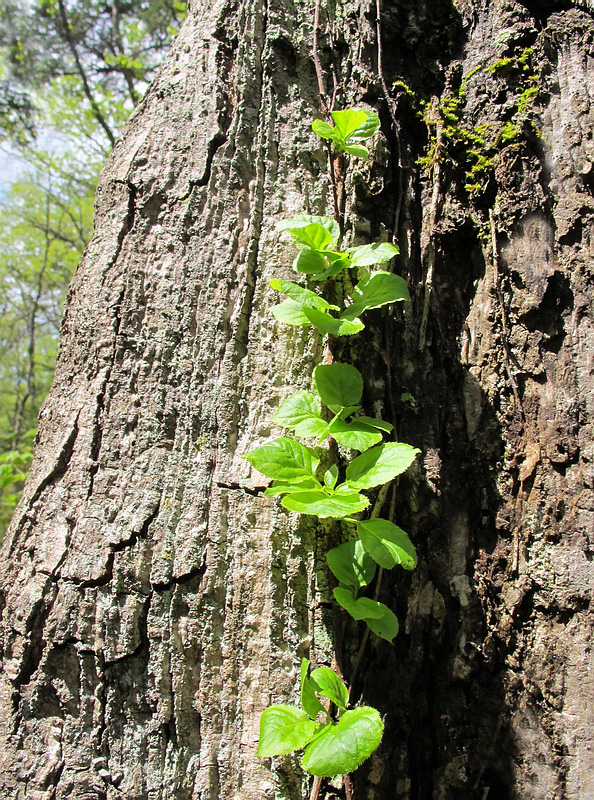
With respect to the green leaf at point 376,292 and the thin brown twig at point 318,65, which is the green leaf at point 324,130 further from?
the green leaf at point 376,292

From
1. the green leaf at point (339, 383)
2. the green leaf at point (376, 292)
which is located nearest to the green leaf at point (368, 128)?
the green leaf at point (376, 292)

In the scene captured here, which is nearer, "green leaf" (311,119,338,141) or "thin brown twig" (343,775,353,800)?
"thin brown twig" (343,775,353,800)

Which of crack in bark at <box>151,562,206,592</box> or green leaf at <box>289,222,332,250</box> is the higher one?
green leaf at <box>289,222,332,250</box>

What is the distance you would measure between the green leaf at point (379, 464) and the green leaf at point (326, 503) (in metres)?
0.05

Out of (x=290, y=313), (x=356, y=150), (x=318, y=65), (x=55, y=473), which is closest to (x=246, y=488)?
(x=290, y=313)

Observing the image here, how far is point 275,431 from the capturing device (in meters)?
1.39

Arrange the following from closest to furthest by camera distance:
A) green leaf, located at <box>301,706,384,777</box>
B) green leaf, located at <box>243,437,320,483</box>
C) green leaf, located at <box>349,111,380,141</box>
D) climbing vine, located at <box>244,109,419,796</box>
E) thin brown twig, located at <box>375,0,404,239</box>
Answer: green leaf, located at <box>301,706,384,777</box>
climbing vine, located at <box>244,109,419,796</box>
green leaf, located at <box>243,437,320,483</box>
green leaf, located at <box>349,111,380,141</box>
thin brown twig, located at <box>375,0,404,239</box>

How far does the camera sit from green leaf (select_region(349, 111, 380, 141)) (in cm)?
144

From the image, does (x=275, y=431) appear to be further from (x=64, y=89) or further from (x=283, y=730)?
(x=64, y=89)

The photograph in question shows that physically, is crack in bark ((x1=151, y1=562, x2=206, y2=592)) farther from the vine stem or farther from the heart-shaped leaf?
the heart-shaped leaf

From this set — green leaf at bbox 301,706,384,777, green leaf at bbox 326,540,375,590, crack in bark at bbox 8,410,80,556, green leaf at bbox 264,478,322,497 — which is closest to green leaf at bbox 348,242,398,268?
green leaf at bbox 264,478,322,497

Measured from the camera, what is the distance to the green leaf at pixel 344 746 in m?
0.98

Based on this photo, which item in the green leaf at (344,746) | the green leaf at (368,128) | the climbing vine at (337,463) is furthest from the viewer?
→ the green leaf at (368,128)

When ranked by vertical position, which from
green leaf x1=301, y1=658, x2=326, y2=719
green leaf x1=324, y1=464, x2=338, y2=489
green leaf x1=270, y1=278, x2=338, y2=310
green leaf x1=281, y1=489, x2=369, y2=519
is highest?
green leaf x1=270, y1=278, x2=338, y2=310
